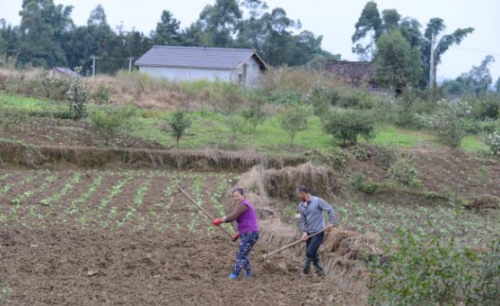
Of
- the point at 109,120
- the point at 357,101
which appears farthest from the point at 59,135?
the point at 357,101

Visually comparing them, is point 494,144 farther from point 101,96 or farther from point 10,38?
point 10,38

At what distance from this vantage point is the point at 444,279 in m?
5.98

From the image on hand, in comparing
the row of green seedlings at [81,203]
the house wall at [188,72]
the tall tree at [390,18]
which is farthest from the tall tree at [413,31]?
the row of green seedlings at [81,203]

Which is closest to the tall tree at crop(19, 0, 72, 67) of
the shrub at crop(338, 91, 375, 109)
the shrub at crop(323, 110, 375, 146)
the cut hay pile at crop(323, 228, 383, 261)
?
the shrub at crop(338, 91, 375, 109)

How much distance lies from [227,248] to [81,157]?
10969 millimetres

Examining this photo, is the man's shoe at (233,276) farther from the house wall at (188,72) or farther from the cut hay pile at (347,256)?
the house wall at (188,72)

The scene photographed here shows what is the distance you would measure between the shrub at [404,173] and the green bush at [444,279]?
17.2 meters

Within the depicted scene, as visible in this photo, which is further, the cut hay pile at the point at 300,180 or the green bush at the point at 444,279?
the cut hay pile at the point at 300,180

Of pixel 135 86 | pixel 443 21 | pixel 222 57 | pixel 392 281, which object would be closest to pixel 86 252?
pixel 392 281

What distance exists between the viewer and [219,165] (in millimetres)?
24156

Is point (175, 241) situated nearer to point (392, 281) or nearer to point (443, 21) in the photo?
point (392, 281)

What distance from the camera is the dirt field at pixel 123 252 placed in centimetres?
995

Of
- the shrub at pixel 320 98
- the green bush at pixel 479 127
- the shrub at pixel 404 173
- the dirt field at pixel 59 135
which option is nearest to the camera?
the shrub at pixel 404 173

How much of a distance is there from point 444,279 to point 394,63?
3946 centimetres
